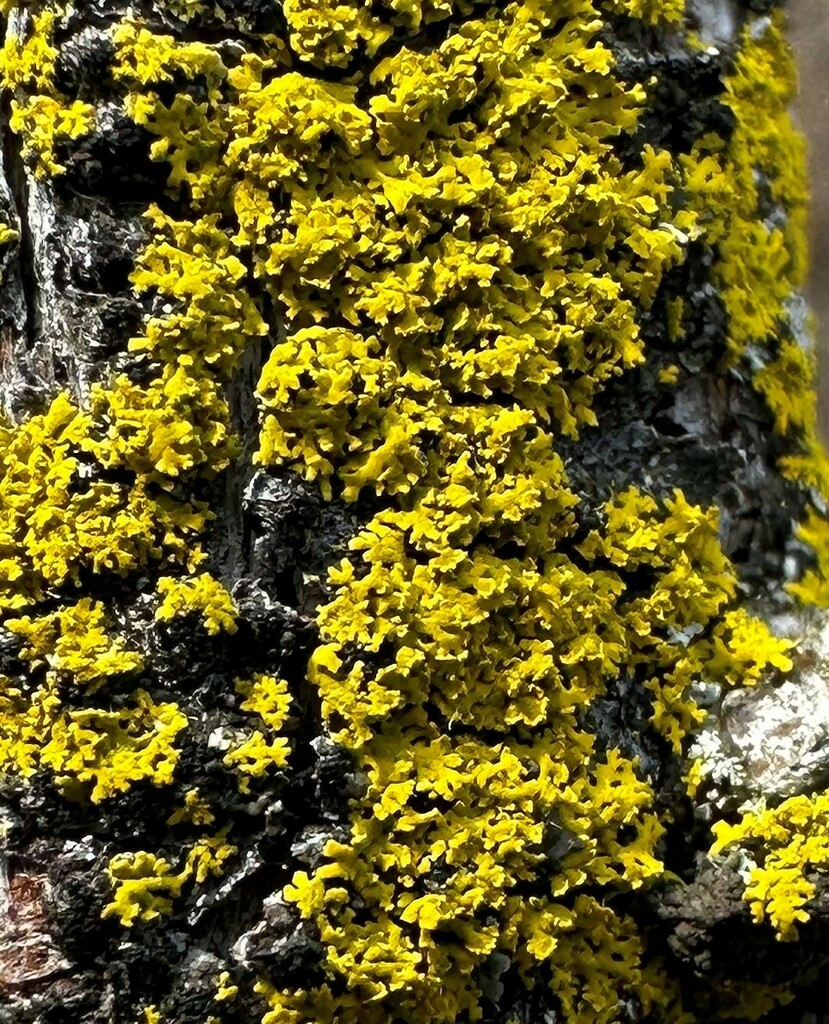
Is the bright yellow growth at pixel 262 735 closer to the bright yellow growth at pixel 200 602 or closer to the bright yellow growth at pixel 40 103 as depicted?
the bright yellow growth at pixel 200 602

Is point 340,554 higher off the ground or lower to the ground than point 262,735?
higher

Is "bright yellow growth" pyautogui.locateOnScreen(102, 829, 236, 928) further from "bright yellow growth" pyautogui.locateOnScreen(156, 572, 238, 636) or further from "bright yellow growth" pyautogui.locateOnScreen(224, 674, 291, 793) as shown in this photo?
"bright yellow growth" pyautogui.locateOnScreen(156, 572, 238, 636)

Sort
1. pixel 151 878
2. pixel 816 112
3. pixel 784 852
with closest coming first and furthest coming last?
1. pixel 151 878
2. pixel 784 852
3. pixel 816 112

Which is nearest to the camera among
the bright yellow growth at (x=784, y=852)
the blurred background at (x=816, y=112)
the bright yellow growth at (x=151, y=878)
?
the bright yellow growth at (x=151, y=878)

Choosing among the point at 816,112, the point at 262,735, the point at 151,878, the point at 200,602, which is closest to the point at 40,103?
the point at 200,602

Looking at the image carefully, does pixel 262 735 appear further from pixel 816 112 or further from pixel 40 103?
pixel 816 112

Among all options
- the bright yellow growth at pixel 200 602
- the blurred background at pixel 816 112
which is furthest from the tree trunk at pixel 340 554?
the blurred background at pixel 816 112

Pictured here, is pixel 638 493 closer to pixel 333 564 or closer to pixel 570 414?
pixel 570 414
